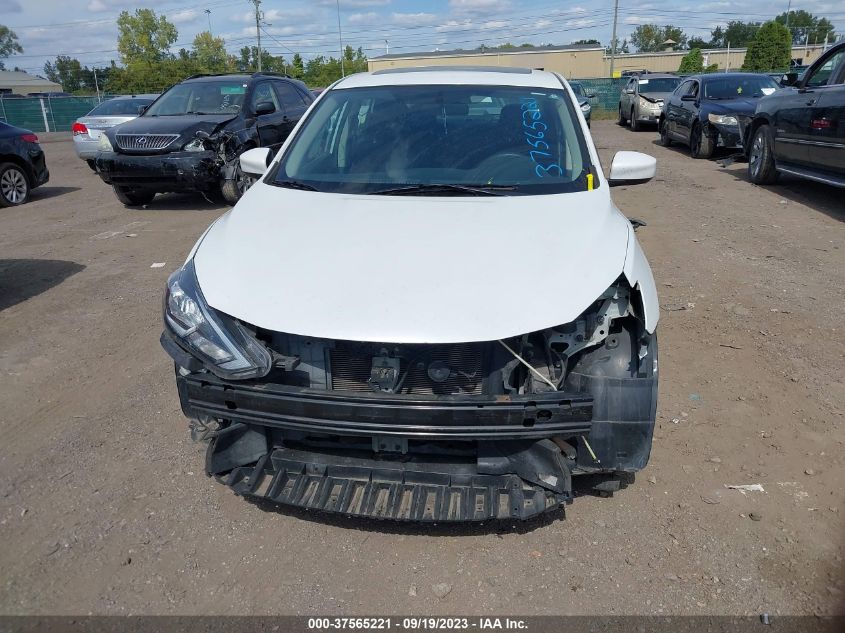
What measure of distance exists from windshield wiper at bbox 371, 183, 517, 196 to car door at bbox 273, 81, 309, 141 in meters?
7.58

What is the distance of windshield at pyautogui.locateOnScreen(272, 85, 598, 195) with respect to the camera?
344 centimetres

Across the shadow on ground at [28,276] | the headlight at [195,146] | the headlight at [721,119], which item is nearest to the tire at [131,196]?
the headlight at [195,146]

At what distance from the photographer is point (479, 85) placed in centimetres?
396

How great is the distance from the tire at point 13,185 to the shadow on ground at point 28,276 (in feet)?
13.4

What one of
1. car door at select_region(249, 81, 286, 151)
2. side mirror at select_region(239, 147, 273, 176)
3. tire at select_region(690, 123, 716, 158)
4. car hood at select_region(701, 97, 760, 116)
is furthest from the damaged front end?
tire at select_region(690, 123, 716, 158)

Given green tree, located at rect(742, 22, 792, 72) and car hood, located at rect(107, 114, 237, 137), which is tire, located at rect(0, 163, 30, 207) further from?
green tree, located at rect(742, 22, 792, 72)

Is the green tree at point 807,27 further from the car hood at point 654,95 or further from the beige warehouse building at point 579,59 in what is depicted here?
the car hood at point 654,95

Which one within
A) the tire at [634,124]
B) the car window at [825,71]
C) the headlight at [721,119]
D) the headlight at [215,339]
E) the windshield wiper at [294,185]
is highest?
the car window at [825,71]

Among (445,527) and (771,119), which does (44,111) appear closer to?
(771,119)

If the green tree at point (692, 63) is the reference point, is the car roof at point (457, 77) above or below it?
above

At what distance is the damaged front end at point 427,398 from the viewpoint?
244 cm

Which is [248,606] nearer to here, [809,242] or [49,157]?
[809,242]

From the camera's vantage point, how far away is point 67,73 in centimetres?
10438

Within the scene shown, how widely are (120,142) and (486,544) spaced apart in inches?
334
